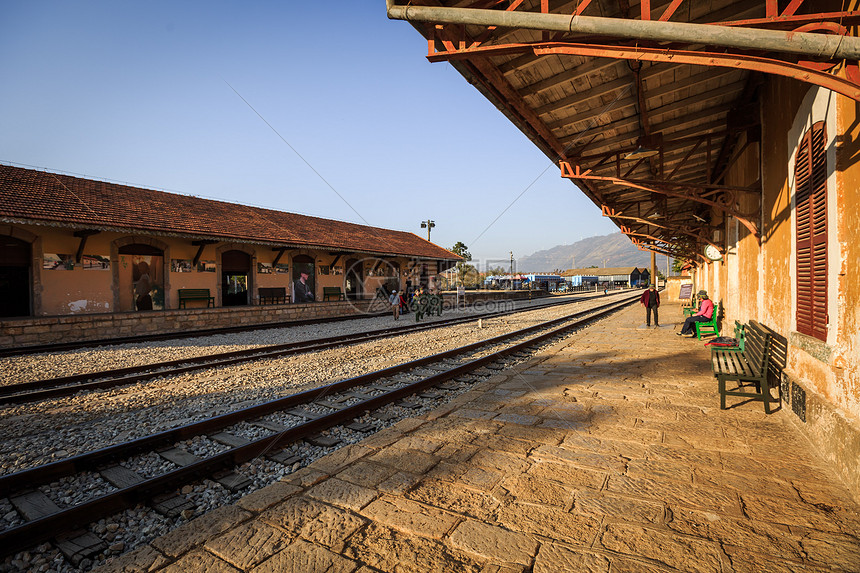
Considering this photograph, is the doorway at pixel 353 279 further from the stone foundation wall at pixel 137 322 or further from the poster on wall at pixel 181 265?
the poster on wall at pixel 181 265

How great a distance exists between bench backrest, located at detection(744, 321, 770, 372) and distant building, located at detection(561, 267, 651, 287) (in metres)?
82.6

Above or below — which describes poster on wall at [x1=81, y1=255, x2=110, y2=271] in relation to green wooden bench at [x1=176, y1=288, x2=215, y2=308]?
above

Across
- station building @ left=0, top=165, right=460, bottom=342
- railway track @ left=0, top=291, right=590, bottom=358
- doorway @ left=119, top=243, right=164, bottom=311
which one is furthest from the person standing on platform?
doorway @ left=119, top=243, right=164, bottom=311

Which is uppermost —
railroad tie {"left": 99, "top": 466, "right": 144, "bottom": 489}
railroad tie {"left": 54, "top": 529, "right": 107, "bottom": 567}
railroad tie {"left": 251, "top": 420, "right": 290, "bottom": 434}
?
railroad tie {"left": 251, "top": 420, "right": 290, "bottom": 434}

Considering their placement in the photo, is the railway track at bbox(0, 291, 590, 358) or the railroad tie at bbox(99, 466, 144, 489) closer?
the railroad tie at bbox(99, 466, 144, 489)

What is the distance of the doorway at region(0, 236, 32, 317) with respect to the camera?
468 inches

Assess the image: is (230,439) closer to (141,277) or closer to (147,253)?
(141,277)

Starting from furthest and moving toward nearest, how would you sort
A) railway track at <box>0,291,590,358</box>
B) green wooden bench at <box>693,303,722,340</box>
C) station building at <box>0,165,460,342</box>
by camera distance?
station building at <box>0,165,460,342</box> → green wooden bench at <box>693,303,722,340</box> → railway track at <box>0,291,590,358</box>

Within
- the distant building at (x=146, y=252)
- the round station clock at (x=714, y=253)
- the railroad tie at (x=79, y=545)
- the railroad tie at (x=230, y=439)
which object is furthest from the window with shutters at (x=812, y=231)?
the distant building at (x=146, y=252)

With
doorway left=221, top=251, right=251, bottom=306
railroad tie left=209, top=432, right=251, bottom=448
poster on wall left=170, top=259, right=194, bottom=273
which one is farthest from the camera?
doorway left=221, top=251, right=251, bottom=306

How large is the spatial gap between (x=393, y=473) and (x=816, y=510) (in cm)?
293

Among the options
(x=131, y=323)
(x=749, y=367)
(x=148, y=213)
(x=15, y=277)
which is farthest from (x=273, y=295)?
(x=749, y=367)

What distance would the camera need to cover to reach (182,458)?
3732mm

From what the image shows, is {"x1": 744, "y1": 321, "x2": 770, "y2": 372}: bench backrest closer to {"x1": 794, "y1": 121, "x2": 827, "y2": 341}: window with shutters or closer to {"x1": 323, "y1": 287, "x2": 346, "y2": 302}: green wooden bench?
{"x1": 794, "y1": 121, "x2": 827, "y2": 341}: window with shutters
